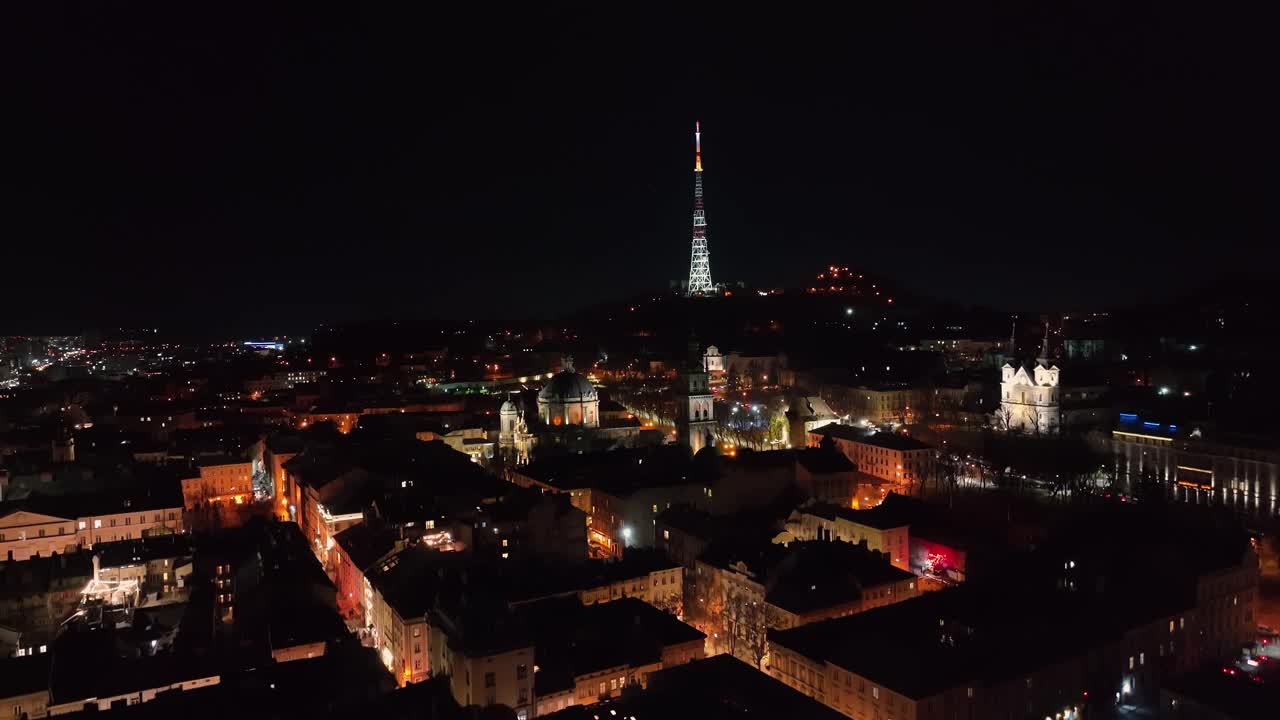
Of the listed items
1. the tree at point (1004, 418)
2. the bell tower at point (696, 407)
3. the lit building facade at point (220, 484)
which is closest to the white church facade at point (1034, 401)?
the tree at point (1004, 418)

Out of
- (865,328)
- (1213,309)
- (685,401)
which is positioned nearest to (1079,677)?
(685,401)

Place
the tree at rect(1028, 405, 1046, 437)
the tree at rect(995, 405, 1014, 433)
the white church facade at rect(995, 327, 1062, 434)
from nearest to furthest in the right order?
the tree at rect(1028, 405, 1046, 437) → the white church facade at rect(995, 327, 1062, 434) → the tree at rect(995, 405, 1014, 433)

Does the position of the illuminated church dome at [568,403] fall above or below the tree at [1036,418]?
above

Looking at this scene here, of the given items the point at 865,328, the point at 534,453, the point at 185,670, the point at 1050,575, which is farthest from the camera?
the point at 865,328

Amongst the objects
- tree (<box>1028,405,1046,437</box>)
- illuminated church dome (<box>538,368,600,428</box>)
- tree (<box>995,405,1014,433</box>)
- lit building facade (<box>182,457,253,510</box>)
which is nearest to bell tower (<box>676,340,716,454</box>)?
illuminated church dome (<box>538,368,600,428</box>)

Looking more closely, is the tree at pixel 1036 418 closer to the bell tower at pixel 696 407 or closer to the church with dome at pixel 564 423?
the bell tower at pixel 696 407

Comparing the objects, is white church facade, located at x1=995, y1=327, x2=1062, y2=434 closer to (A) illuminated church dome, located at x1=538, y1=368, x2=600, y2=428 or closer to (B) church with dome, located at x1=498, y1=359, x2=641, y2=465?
(B) church with dome, located at x1=498, y1=359, x2=641, y2=465

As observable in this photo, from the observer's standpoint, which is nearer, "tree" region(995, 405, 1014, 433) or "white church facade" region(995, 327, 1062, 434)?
"white church facade" region(995, 327, 1062, 434)

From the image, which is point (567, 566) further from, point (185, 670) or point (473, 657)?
point (185, 670)
